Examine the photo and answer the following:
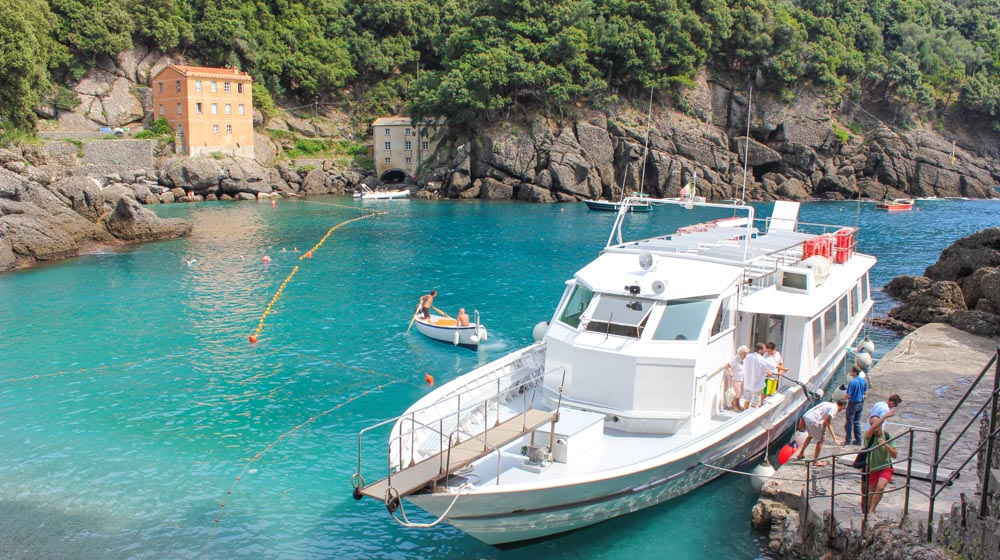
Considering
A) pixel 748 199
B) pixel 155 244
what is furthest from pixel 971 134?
pixel 155 244

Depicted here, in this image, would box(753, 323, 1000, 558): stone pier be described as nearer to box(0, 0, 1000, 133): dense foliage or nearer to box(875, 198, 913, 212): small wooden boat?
box(875, 198, 913, 212): small wooden boat

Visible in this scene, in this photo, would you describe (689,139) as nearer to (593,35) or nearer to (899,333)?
(593,35)

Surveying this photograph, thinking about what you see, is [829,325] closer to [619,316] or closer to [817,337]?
[817,337]

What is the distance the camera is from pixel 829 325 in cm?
1970

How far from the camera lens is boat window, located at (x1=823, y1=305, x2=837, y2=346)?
63.0ft

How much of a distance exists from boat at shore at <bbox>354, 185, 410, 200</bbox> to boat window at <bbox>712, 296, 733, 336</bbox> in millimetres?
65542

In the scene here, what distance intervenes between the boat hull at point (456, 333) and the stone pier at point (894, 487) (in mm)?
12510

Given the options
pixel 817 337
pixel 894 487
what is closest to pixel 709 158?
pixel 817 337

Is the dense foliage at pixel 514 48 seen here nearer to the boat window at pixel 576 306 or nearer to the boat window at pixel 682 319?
the boat window at pixel 576 306

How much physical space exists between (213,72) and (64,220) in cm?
4072

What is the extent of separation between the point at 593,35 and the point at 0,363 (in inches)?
2888

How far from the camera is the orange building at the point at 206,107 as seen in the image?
78875 mm

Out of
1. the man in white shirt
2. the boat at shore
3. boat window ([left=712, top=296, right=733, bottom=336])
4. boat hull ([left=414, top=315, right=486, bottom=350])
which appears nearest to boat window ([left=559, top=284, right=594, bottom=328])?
boat window ([left=712, top=296, right=733, bottom=336])

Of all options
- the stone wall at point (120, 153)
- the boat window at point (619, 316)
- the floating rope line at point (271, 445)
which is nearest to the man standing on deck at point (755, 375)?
the boat window at point (619, 316)
